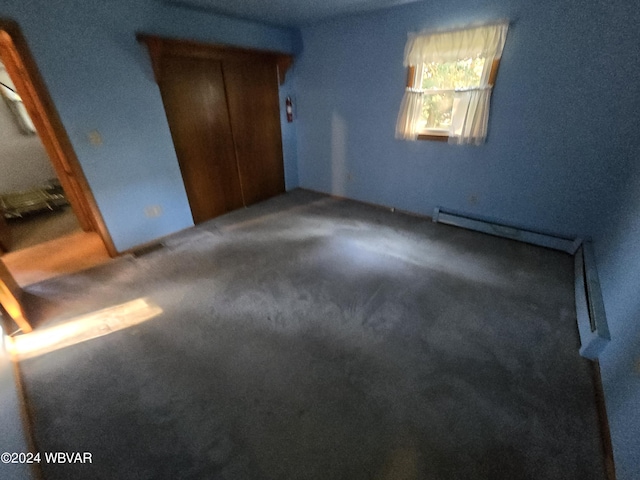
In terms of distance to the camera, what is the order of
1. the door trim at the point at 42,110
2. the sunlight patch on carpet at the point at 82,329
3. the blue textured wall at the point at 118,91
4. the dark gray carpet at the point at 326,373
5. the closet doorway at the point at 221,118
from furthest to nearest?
the closet doorway at the point at 221,118, the blue textured wall at the point at 118,91, the door trim at the point at 42,110, the sunlight patch on carpet at the point at 82,329, the dark gray carpet at the point at 326,373

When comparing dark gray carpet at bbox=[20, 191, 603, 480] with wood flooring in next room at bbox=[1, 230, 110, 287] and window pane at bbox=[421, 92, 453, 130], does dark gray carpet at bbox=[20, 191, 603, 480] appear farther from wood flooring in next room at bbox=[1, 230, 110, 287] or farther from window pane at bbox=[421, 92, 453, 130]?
window pane at bbox=[421, 92, 453, 130]

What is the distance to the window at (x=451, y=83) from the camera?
2564 millimetres

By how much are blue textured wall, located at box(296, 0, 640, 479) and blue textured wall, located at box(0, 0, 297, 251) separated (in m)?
1.53

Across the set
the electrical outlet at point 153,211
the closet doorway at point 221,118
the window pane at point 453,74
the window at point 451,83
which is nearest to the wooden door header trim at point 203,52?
the closet doorway at point 221,118

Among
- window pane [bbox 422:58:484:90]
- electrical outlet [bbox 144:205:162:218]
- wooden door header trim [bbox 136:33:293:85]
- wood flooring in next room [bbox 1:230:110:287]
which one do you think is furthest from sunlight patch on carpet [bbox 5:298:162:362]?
window pane [bbox 422:58:484:90]

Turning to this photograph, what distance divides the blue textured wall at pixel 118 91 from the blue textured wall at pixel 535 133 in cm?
153

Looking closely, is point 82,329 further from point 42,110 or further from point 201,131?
point 201,131

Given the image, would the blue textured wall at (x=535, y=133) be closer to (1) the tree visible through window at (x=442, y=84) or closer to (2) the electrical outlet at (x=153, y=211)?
(1) the tree visible through window at (x=442, y=84)

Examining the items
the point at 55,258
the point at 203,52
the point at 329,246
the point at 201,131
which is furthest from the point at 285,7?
the point at 55,258

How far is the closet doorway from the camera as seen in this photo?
292cm

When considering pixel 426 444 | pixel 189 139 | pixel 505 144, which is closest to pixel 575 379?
pixel 426 444

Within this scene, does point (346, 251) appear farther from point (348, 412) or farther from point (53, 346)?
point (53, 346)

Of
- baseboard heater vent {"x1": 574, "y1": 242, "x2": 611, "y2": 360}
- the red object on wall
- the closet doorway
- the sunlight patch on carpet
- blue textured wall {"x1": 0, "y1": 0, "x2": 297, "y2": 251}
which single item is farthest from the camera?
the red object on wall

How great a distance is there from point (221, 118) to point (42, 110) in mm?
1658
